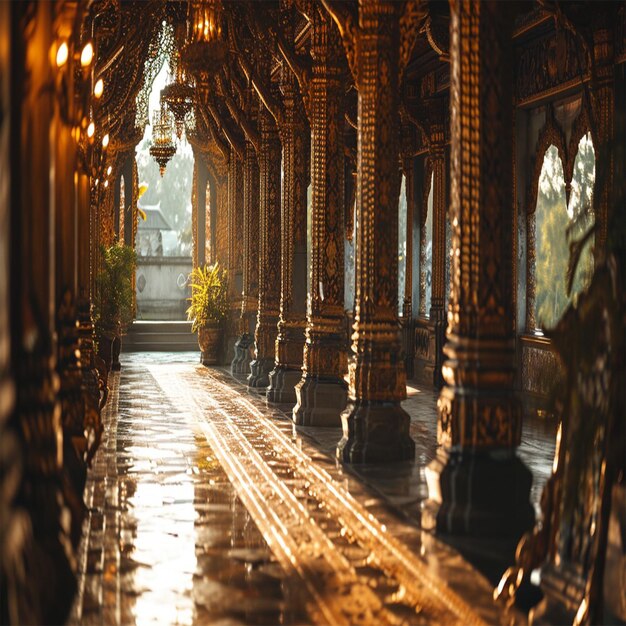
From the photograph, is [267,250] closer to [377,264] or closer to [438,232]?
[438,232]

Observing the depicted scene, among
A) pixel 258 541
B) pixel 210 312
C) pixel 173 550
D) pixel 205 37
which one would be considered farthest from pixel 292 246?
pixel 210 312

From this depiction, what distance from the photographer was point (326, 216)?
37.5 feet

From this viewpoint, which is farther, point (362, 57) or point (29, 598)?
point (362, 57)

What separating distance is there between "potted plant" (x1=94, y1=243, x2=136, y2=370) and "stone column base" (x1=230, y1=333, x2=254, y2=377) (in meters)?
2.15

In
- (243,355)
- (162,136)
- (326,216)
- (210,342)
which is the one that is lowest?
(243,355)

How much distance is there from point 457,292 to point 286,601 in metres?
2.34

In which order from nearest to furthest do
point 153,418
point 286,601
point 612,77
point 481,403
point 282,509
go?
point 286,601 < point 481,403 < point 282,509 < point 612,77 < point 153,418

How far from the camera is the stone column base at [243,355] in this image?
18.7m

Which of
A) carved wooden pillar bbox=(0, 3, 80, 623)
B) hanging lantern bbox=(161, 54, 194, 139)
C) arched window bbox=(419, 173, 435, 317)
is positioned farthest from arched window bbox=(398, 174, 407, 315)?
carved wooden pillar bbox=(0, 3, 80, 623)

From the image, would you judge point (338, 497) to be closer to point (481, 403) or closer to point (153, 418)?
point (481, 403)

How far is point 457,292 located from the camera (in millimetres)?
6676

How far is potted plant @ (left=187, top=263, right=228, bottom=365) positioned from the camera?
21312 mm

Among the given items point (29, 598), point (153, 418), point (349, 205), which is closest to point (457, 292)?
point (29, 598)

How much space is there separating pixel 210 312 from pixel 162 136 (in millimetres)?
3861
